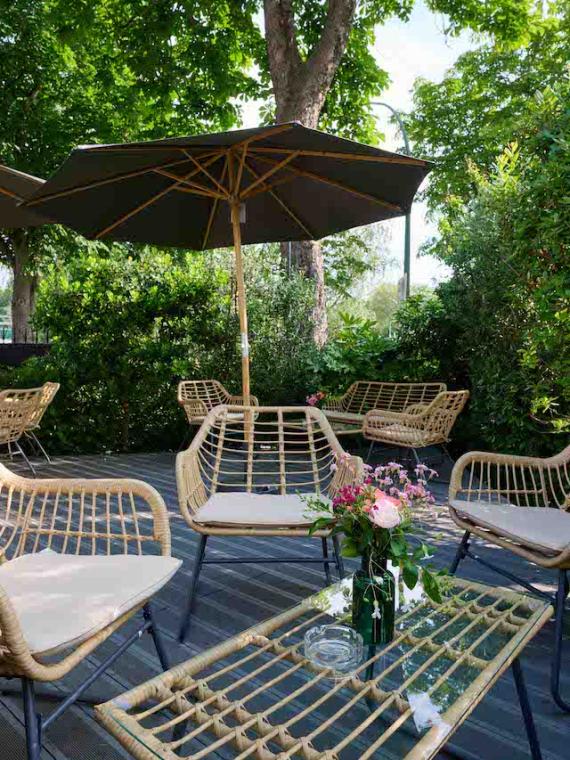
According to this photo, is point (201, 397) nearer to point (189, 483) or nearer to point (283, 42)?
point (189, 483)

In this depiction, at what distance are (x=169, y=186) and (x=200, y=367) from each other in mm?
2952

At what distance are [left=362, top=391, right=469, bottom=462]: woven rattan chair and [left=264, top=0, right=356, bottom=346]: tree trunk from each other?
9.29 feet

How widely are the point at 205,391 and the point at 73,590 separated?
5.11 meters

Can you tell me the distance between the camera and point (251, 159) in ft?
15.1

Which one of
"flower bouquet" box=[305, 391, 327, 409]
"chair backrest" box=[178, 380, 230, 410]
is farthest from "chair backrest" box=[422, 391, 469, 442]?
"chair backrest" box=[178, 380, 230, 410]

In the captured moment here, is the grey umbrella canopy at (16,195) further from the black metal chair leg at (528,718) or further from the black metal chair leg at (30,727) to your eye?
the black metal chair leg at (528,718)

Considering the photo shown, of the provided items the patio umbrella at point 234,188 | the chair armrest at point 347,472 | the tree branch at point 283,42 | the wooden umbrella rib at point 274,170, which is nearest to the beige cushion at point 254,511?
the chair armrest at point 347,472

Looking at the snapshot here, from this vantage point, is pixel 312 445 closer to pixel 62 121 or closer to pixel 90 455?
pixel 90 455

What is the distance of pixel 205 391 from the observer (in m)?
6.87

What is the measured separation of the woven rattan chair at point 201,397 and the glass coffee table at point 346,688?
423cm

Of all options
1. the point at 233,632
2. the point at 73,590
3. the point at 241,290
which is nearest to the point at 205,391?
the point at 241,290

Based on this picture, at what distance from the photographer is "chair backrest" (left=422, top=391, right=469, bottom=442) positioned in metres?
5.17

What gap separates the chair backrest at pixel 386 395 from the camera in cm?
645

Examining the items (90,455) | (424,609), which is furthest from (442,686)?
(90,455)
